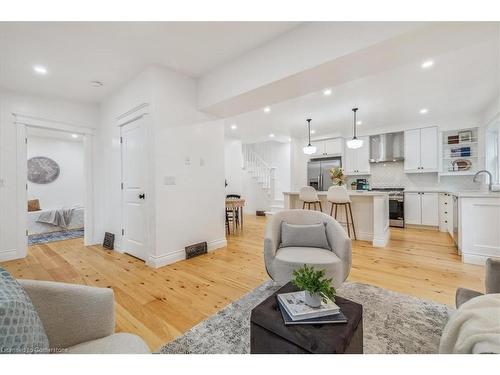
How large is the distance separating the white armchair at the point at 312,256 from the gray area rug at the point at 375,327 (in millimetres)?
303

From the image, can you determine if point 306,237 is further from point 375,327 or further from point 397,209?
point 397,209

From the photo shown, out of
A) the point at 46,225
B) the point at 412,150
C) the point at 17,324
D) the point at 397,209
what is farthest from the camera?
the point at 412,150

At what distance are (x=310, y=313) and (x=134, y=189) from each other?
3.05 m

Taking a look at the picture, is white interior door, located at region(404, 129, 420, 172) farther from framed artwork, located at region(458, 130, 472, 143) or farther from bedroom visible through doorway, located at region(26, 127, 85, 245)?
bedroom visible through doorway, located at region(26, 127, 85, 245)

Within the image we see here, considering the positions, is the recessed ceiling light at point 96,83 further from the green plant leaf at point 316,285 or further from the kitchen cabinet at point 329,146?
the kitchen cabinet at point 329,146

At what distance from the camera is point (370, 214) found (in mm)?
4086

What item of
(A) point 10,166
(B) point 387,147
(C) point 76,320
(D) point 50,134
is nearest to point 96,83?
(A) point 10,166

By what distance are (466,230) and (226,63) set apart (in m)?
3.79

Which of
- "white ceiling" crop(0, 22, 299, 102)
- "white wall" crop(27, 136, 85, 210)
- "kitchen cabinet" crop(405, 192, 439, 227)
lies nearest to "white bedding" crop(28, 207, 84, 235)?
"white wall" crop(27, 136, 85, 210)

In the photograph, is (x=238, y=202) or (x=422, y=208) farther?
(x=422, y=208)

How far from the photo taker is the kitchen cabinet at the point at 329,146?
6418mm

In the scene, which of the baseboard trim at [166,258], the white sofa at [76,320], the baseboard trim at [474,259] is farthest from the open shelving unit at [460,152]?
the white sofa at [76,320]

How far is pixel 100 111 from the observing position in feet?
13.6
